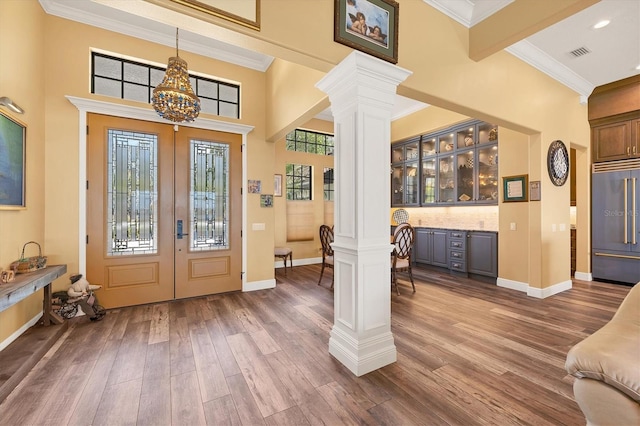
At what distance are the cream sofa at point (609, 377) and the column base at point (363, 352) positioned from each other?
136cm

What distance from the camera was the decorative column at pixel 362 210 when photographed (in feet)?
7.59

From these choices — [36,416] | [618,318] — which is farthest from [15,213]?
[618,318]

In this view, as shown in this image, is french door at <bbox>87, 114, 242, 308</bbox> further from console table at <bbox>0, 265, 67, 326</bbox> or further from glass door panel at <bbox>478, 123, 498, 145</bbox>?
glass door panel at <bbox>478, 123, 498, 145</bbox>

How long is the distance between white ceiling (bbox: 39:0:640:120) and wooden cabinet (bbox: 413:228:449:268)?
3.27 meters

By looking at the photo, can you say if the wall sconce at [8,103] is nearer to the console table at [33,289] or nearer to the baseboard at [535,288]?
the console table at [33,289]

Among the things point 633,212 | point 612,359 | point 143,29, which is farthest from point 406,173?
point 612,359

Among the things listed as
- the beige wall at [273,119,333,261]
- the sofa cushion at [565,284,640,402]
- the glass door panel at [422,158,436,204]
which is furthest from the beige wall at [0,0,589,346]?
the sofa cushion at [565,284,640,402]

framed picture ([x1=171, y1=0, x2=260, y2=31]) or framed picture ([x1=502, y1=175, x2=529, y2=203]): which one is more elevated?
framed picture ([x1=171, y1=0, x2=260, y2=31])

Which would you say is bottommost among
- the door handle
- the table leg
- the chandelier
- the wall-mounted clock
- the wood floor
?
the wood floor

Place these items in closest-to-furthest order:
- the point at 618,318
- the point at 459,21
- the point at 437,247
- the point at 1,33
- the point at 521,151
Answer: the point at 618,318
the point at 1,33
the point at 459,21
the point at 521,151
the point at 437,247

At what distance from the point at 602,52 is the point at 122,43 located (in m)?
6.67

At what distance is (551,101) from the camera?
4371mm

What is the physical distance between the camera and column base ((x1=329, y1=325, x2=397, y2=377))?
7.41 feet

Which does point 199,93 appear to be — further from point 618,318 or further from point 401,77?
point 618,318
